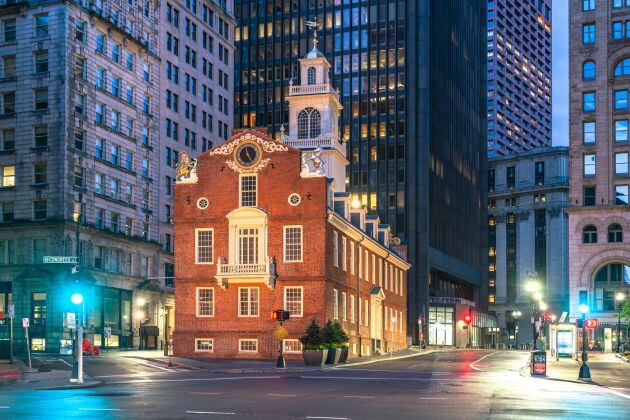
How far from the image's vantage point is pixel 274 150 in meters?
63.6

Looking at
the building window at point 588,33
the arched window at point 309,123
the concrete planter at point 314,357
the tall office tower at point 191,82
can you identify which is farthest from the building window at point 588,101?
the concrete planter at point 314,357

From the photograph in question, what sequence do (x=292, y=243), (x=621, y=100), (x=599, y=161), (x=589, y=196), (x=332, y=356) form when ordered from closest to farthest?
(x=332, y=356), (x=292, y=243), (x=599, y=161), (x=621, y=100), (x=589, y=196)

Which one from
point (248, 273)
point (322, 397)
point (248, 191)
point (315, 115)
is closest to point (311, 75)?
point (315, 115)

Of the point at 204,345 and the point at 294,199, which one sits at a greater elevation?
the point at 294,199

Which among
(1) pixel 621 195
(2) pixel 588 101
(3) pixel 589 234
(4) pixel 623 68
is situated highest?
(4) pixel 623 68

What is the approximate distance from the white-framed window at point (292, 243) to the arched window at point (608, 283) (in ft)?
168

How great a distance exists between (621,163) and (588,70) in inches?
454

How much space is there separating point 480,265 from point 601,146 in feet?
200

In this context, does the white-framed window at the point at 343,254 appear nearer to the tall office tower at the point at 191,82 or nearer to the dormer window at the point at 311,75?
the dormer window at the point at 311,75

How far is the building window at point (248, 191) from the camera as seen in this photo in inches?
2509

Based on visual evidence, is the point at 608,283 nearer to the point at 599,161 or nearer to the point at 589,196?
the point at 589,196

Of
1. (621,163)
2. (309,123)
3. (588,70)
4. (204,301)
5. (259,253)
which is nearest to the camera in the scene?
(259,253)

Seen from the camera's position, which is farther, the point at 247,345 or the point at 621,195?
the point at 621,195

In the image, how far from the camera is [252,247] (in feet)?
208
